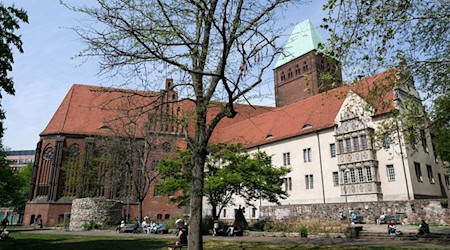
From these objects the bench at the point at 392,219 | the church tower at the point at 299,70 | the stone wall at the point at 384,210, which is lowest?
the bench at the point at 392,219

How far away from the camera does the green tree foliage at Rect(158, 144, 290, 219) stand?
2359 cm

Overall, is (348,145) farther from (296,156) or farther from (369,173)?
(296,156)

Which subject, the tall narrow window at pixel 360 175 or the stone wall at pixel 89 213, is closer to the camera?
the stone wall at pixel 89 213

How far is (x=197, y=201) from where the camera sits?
30.0 feet

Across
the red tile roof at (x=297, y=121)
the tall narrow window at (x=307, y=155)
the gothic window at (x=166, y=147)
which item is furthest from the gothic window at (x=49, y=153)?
the tall narrow window at (x=307, y=155)

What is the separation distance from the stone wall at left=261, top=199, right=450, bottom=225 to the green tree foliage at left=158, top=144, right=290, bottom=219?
8770 millimetres

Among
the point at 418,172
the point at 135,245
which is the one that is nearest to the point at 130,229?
the point at 135,245

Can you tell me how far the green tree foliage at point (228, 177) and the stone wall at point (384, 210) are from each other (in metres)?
8.77

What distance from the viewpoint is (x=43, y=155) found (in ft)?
146

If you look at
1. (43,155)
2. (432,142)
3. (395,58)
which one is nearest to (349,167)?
(432,142)

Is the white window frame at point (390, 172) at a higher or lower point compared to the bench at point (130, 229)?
higher

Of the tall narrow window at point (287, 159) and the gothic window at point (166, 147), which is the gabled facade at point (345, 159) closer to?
the tall narrow window at point (287, 159)

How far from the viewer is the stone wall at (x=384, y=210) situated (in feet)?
80.7

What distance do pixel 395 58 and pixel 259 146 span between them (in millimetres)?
31624
